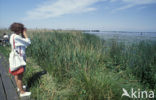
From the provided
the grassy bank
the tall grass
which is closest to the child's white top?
the grassy bank

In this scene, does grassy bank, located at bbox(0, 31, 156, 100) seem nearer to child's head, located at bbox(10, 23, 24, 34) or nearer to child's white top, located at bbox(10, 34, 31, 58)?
child's white top, located at bbox(10, 34, 31, 58)

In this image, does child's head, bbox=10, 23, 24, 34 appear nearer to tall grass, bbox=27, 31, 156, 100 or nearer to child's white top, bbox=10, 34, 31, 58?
child's white top, bbox=10, 34, 31, 58

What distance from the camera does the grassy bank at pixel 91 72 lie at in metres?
2.20

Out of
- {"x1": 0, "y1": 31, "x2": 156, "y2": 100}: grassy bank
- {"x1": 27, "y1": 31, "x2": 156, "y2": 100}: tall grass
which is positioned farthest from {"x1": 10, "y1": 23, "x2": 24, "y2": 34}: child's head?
{"x1": 27, "y1": 31, "x2": 156, "y2": 100}: tall grass

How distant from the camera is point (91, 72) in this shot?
2547 mm

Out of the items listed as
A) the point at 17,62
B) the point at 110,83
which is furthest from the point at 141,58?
the point at 17,62

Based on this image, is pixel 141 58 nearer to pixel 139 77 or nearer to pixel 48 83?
pixel 139 77

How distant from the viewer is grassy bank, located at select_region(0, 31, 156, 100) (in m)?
2.20

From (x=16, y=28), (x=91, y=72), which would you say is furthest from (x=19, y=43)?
(x=91, y=72)

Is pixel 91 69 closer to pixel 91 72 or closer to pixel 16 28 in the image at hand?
pixel 91 72

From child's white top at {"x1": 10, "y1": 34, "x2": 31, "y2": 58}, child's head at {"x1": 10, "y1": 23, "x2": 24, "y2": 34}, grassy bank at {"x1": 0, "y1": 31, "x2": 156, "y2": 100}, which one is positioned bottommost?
grassy bank at {"x1": 0, "y1": 31, "x2": 156, "y2": 100}

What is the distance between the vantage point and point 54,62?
3.46m

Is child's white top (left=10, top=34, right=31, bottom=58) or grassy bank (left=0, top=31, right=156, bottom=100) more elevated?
child's white top (left=10, top=34, right=31, bottom=58)

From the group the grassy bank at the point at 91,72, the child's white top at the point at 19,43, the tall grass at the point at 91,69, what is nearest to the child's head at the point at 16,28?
the child's white top at the point at 19,43
